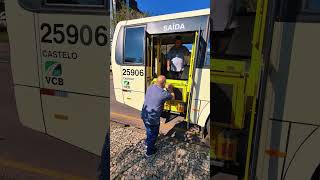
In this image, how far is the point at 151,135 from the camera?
2.17m

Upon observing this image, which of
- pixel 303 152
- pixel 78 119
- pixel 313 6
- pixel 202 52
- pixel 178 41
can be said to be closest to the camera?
pixel 313 6

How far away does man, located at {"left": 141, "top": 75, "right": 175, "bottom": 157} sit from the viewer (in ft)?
6.81

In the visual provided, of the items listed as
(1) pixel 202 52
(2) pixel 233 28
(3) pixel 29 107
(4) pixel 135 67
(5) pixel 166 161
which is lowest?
(5) pixel 166 161

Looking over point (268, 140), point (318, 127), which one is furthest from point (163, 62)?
point (318, 127)

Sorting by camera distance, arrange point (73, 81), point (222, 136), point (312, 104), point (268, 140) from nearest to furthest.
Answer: point (312, 104)
point (268, 140)
point (222, 136)
point (73, 81)

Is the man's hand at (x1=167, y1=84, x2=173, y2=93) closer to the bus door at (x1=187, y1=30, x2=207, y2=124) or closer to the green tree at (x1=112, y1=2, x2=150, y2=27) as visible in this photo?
the bus door at (x1=187, y1=30, x2=207, y2=124)

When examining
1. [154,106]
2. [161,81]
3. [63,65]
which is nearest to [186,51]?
[161,81]

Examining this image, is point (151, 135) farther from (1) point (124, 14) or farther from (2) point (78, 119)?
(1) point (124, 14)

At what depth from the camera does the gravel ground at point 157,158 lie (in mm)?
2078

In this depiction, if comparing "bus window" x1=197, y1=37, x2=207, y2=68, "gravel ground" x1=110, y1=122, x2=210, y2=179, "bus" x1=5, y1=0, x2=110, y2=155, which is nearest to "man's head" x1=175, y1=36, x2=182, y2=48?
"bus window" x1=197, y1=37, x2=207, y2=68

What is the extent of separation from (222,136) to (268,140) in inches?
9.3

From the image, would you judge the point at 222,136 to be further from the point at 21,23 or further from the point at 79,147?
the point at 21,23

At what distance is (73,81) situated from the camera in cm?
219

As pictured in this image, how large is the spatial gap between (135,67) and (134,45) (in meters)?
0.13
